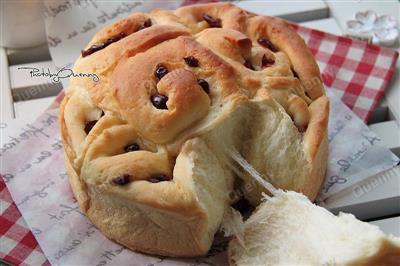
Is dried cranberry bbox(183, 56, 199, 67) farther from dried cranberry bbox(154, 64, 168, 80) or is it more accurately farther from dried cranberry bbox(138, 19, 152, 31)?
dried cranberry bbox(138, 19, 152, 31)

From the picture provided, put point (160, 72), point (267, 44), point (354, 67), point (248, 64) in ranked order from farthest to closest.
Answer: point (354, 67)
point (267, 44)
point (248, 64)
point (160, 72)

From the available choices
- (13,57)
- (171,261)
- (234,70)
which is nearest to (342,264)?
(171,261)

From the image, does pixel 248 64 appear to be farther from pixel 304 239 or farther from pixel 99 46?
pixel 304 239

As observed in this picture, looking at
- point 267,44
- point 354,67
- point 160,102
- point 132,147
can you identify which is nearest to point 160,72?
point 160,102

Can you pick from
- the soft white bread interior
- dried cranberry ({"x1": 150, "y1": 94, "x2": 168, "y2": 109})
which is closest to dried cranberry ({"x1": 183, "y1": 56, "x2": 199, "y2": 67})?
dried cranberry ({"x1": 150, "y1": 94, "x2": 168, "y2": 109})

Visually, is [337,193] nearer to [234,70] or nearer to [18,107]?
[234,70]

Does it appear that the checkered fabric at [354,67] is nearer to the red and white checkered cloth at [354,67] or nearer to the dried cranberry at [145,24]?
the red and white checkered cloth at [354,67]

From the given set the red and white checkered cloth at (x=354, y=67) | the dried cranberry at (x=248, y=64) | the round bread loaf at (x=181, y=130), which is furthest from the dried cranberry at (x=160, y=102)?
the red and white checkered cloth at (x=354, y=67)
